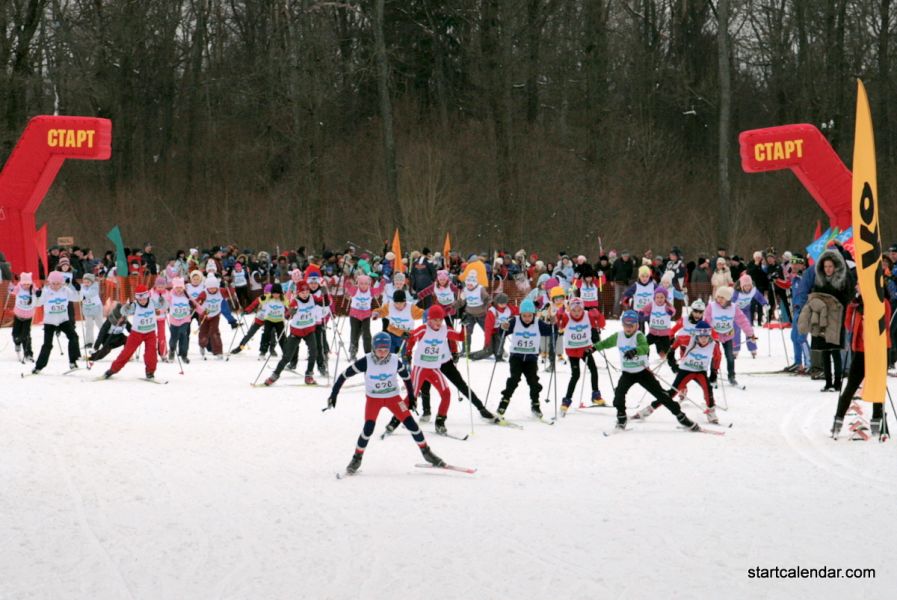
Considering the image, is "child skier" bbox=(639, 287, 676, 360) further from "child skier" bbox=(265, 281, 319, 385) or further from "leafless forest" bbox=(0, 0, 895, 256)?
"leafless forest" bbox=(0, 0, 895, 256)

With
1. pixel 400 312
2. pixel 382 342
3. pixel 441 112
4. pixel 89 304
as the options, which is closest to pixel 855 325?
pixel 382 342

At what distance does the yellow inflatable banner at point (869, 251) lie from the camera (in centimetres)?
977

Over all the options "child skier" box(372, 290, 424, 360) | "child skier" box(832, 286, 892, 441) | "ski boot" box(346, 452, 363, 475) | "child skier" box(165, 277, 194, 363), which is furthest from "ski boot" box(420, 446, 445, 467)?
"child skier" box(165, 277, 194, 363)

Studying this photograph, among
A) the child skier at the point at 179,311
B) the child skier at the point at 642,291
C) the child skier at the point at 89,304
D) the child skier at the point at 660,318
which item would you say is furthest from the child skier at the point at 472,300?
the child skier at the point at 89,304

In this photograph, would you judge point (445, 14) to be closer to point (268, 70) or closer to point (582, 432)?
point (268, 70)

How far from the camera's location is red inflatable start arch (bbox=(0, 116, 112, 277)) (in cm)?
2558

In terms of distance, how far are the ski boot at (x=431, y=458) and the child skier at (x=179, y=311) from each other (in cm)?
981

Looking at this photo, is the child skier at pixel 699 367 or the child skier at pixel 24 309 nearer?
the child skier at pixel 699 367

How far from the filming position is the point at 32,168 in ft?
85.2

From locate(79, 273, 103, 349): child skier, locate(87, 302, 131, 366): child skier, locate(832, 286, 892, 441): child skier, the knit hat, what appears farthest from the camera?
locate(79, 273, 103, 349): child skier

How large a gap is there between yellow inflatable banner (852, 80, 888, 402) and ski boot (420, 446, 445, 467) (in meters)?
4.12

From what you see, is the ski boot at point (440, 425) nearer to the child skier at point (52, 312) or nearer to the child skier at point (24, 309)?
the child skier at point (52, 312)

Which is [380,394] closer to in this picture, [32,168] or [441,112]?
[32,168]

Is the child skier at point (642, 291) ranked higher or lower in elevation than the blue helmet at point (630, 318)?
higher
